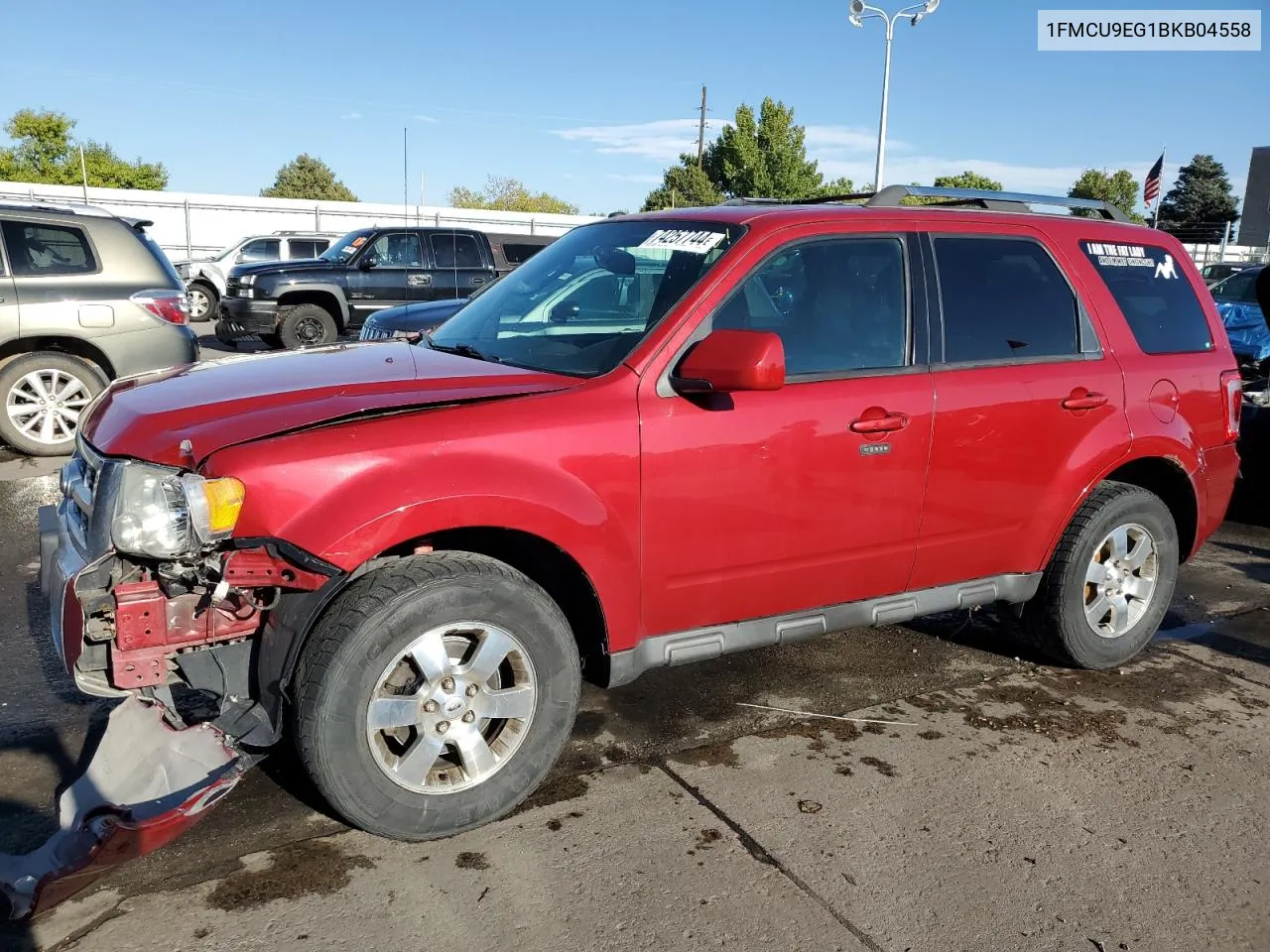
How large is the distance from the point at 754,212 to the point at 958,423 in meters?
1.09

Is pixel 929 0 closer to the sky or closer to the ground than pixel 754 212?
closer to the sky

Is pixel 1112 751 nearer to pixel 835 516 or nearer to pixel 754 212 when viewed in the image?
pixel 835 516

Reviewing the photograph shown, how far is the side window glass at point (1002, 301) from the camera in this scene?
13.0 feet

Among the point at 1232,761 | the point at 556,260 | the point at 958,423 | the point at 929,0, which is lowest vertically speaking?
the point at 1232,761

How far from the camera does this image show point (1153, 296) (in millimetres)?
4570

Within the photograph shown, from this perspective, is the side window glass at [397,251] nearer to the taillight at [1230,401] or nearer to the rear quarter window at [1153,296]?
the rear quarter window at [1153,296]

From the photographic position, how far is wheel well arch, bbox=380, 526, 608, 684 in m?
3.09

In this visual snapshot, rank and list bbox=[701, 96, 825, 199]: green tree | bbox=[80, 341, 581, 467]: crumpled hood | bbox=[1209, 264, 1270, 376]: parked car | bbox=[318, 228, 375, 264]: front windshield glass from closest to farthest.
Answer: bbox=[80, 341, 581, 467]: crumpled hood
bbox=[1209, 264, 1270, 376]: parked car
bbox=[318, 228, 375, 264]: front windshield glass
bbox=[701, 96, 825, 199]: green tree

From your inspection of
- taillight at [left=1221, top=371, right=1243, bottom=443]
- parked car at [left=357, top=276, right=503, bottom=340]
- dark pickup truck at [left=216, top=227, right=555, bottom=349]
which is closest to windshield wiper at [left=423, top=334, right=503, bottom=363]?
taillight at [left=1221, top=371, right=1243, bottom=443]

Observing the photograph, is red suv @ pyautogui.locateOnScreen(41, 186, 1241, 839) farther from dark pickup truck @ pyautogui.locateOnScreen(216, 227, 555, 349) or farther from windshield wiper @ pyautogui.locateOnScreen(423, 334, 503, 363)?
dark pickup truck @ pyautogui.locateOnScreen(216, 227, 555, 349)

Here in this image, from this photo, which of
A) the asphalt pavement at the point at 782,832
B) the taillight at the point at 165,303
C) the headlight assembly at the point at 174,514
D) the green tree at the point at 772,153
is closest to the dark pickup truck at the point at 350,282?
the taillight at the point at 165,303

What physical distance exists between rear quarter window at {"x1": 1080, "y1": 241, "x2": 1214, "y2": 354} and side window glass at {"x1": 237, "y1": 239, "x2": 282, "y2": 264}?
64.3ft

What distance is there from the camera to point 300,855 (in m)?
2.94

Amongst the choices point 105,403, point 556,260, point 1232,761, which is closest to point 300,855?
point 105,403
